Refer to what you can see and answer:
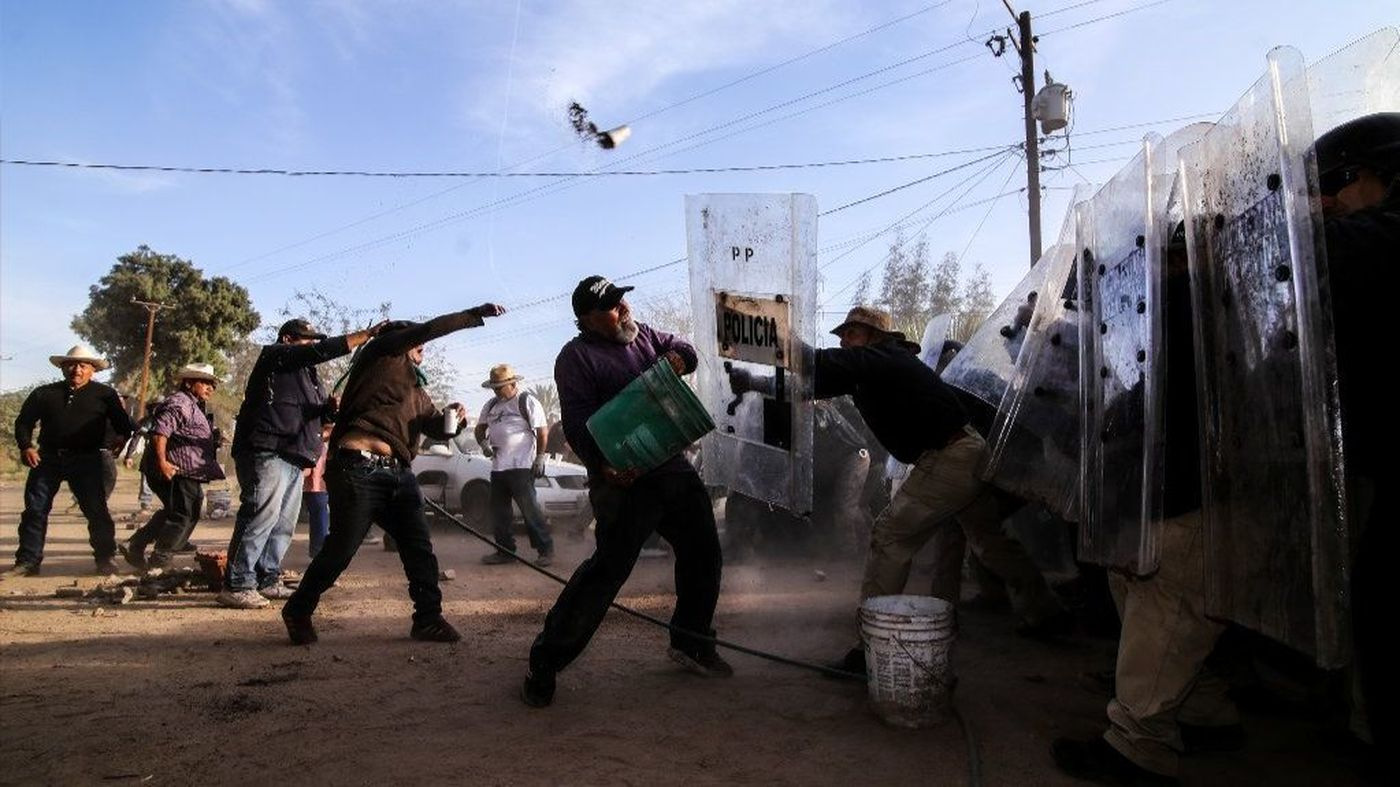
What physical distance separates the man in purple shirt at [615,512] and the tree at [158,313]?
1290 inches

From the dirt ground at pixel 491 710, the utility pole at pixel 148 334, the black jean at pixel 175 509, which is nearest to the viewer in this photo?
the dirt ground at pixel 491 710

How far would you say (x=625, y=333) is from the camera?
3594 mm

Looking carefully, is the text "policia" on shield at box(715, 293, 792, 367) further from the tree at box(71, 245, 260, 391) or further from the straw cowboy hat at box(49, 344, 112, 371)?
the tree at box(71, 245, 260, 391)

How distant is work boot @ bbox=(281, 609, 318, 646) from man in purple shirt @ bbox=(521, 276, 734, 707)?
62.0 inches

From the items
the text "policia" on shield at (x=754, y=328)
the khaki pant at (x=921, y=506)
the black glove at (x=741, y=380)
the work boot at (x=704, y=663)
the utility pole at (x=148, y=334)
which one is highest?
the utility pole at (x=148, y=334)

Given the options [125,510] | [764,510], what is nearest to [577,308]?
[764,510]

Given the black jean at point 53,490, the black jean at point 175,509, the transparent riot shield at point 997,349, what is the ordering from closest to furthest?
the transparent riot shield at point 997,349 → the black jean at point 53,490 → the black jean at point 175,509

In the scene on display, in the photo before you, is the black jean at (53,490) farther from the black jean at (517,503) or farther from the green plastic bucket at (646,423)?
the green plastic bucket at (646,423)

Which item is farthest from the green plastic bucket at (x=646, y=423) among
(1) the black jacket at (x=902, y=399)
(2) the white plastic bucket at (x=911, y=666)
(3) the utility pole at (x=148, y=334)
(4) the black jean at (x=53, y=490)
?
(3) the utility pole at (x=148, y=334)

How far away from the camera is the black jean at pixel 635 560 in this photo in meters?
3.32

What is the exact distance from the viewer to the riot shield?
2350 millimetres

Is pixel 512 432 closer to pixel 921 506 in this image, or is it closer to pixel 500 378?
pixel 500 378

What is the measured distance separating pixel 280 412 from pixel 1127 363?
188 inches

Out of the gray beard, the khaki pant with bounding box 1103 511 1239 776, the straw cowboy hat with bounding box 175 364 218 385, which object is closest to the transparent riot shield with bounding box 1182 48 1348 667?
the khaki pant with bounding box 1103 511 1239 776
